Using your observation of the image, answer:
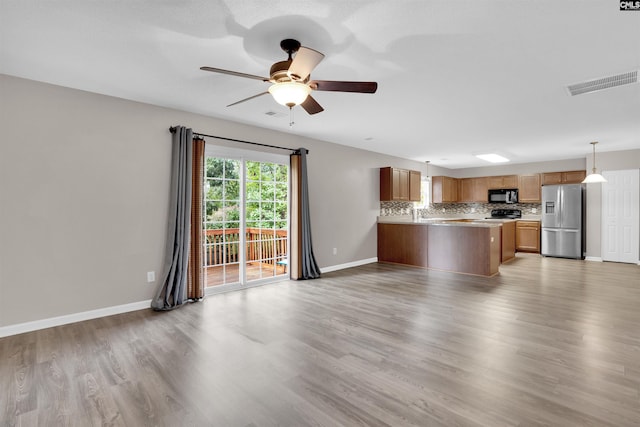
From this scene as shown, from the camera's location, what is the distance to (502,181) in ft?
29.5

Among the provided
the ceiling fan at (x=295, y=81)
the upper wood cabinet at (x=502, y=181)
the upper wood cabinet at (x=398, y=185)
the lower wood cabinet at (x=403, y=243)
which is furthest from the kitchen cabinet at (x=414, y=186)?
the ceiling fan at (x=295, y=81)

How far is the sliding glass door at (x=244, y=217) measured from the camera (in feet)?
15.1

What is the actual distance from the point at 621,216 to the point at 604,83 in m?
5.30

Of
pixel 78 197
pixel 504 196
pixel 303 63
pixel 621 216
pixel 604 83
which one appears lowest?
pixel 621 216

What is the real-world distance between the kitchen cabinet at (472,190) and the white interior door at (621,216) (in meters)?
2.76

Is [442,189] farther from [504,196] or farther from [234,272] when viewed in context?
[234,272]

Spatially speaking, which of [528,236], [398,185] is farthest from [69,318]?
[528,236]

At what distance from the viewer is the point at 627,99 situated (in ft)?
12.1

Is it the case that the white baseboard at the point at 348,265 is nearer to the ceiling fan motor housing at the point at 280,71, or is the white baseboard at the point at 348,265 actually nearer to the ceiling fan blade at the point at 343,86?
the ceiling fan blade at the point at 343,86

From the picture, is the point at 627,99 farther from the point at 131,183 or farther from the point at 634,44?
the point at 131,183

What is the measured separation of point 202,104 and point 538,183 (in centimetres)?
852

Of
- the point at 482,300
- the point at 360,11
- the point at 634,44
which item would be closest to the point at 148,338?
the point at 360,11

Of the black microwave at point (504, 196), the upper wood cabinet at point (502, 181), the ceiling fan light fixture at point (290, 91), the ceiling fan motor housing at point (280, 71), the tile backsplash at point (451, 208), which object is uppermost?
the ceiling fan motor housing at point (280, 71)

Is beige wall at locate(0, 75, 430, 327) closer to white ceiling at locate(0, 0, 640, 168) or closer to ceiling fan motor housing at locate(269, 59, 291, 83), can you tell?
white ceiling at locate(0, 0, 640, 168)
